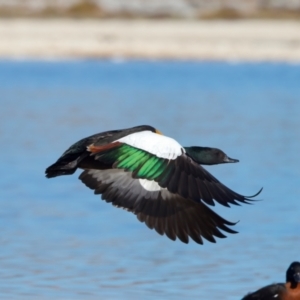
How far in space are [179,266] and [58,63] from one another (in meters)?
23.7

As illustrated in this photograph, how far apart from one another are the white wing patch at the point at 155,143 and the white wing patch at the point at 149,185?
413 millimetres

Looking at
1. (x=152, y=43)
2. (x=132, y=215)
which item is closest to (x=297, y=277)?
(x=132, y=215)

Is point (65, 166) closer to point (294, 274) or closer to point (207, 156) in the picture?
point (207, 156)

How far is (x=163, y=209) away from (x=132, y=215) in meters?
4.00

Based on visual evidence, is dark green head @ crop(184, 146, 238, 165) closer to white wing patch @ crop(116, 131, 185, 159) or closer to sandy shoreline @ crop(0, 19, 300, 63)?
white wing patch @ crop(116, 131, 185, 159)

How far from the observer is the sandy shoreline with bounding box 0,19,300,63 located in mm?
32312

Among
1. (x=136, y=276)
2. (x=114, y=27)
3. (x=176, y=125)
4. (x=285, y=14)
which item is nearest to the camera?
(x=136, y=276)

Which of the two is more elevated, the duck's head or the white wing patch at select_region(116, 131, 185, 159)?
the white wing patch at select_region(116, 131, 185, 159)

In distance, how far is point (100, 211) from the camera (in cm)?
1196

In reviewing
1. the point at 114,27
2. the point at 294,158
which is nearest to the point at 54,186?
the point at 294,158

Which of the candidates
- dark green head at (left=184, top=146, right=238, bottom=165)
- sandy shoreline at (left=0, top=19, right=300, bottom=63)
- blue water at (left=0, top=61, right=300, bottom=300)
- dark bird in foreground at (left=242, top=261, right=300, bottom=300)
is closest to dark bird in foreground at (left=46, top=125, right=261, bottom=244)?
dark green head at (left=184, top=146, right=238, bottom=165)

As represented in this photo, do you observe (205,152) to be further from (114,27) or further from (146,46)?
(114,27)

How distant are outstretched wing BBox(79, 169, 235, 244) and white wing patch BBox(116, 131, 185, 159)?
0.33 meters

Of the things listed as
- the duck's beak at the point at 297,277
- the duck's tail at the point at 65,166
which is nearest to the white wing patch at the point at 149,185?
the duck's tail at the point at 65,166
